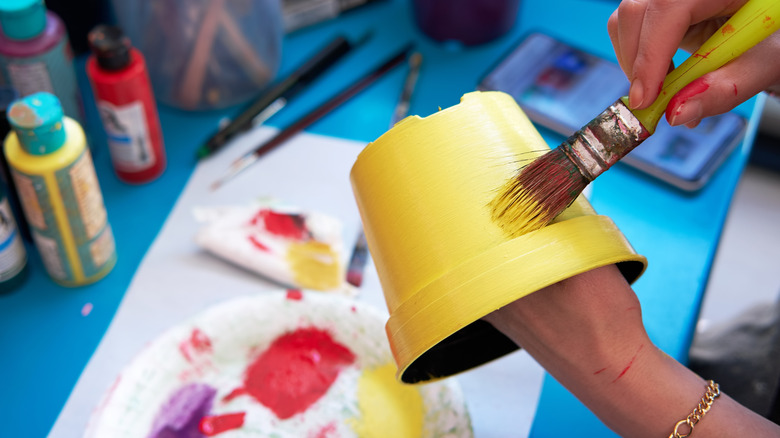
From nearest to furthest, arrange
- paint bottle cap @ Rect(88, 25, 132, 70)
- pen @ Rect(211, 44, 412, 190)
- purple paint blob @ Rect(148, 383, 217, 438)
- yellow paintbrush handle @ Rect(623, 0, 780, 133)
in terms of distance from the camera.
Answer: yellow paintbrush handle @ Rect(623, 0, 780, 133) < purple paint blob @ Rect(148, 383, 217, 438) < paint bottle cap @ Rect(88, 25, 132, 70) < pen @ Rect(211, 44, 412, 190)

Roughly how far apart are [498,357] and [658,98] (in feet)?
0.88

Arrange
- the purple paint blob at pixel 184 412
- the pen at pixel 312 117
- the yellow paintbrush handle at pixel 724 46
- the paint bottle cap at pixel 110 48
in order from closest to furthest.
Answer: the yellow paintbrush handle at pixel 724 46, the purple paint blob at pixel 184 412, the paint bottle cap at pixel 110 48, the pen at pixel 312 117

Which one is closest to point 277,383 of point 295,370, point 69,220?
point 295,370

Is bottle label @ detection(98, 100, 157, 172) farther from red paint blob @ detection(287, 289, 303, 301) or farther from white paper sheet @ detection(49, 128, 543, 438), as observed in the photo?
red paint blob @ detection(287, 289, 303, 301)

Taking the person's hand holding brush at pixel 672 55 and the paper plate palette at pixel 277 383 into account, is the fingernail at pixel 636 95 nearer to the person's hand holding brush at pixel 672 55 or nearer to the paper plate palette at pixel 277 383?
the person's hand holding brush at pixel 672 55

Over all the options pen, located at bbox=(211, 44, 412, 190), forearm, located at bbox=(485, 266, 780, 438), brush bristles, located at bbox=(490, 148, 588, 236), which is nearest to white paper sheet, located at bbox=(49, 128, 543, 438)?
pen, located at bbox=(211, 44, 412, 190)

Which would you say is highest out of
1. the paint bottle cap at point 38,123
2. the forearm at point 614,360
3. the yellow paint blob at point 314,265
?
the forearm at point 614,360

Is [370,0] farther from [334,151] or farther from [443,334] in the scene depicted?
[443,334]

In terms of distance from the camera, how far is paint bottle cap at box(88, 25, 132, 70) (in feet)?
2.19

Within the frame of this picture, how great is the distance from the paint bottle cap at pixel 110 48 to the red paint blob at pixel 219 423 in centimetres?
35

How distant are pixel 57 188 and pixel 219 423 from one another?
0.25 m

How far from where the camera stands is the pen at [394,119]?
27.4 inches

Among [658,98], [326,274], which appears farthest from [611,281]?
[326,274]

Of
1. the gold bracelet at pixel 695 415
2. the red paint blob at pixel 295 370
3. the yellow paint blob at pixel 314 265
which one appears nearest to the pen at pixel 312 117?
the yellow paint blob at pixel 314 265
